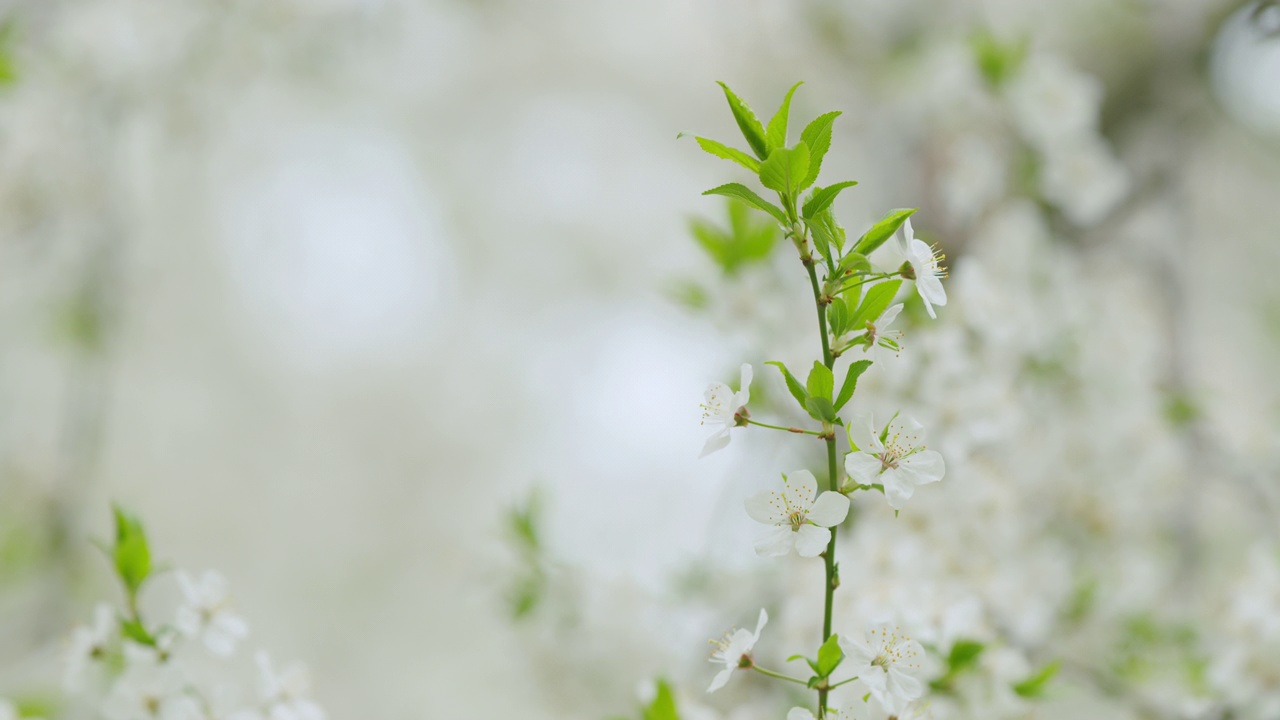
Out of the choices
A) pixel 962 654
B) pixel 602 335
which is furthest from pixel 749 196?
pixel 602 335

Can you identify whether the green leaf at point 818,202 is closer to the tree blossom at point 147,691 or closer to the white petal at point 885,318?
the white petal at point 885,318

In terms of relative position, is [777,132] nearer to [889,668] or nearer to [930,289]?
[930,289]

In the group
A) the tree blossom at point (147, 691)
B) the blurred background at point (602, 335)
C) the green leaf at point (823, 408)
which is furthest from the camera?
the blurred background at point (602, 335)

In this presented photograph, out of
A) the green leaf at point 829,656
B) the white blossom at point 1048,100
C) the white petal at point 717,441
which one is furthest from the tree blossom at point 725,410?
the white blossom at point 1048,100

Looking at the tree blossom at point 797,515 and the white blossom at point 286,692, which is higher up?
the tree blossom at point 797,515

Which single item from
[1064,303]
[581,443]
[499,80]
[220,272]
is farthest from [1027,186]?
[220,272]
